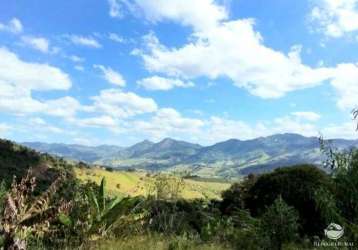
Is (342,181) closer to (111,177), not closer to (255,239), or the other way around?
(255,239)

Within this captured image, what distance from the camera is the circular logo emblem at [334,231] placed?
7098 millimetres

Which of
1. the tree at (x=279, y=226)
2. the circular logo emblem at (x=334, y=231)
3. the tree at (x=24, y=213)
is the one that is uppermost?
Answer: the tree at (x=24, y=213)

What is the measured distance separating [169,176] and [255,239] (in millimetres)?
2427

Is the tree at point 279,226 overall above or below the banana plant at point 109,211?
below

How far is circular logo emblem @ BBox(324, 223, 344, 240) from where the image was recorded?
23.3ft

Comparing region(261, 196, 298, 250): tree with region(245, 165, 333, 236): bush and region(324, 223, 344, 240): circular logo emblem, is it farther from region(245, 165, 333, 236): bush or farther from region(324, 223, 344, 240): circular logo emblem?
region(245, 165, 333, 236): bush

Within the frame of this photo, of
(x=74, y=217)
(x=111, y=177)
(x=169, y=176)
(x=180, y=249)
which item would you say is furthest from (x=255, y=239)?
(x=111, y=177)

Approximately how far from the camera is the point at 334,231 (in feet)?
24.8

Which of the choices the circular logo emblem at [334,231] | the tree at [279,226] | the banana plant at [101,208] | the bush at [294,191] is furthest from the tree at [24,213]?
the bush at [294,191]

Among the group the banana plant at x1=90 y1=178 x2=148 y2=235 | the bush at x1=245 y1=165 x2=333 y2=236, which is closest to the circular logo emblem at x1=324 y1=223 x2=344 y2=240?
the banana plant at x1=90 y1=178 x2=148 y2=235

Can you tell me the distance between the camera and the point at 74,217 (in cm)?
905

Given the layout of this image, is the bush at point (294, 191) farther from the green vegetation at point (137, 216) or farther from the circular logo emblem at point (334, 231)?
the circular logo emblem at point (334, 231)

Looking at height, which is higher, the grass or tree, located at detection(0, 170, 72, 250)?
tree, located at detection(0, 170, 72, 250)

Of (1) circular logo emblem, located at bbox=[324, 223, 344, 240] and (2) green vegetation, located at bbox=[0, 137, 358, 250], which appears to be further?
(1) circular logo emblem, located at bbox=[324, 223, 344, 240]
